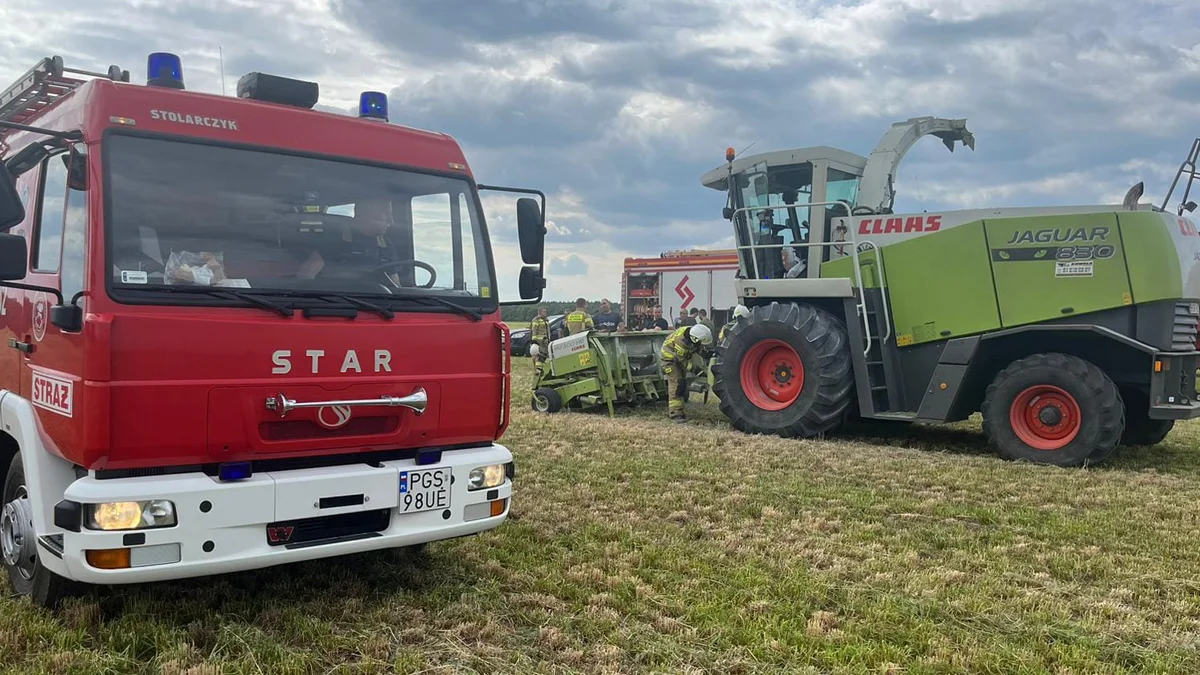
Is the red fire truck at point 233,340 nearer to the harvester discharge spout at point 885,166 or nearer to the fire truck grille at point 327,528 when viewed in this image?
the fire truck grille at point 327,528

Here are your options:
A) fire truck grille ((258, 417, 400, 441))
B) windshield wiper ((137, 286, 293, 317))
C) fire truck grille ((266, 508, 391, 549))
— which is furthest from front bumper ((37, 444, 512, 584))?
windshield wiper ((137, 286, 293, 317))

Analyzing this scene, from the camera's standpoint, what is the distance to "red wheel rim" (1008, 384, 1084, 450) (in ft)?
24.6

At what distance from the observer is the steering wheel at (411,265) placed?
4.06m

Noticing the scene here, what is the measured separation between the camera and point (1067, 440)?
7477mm

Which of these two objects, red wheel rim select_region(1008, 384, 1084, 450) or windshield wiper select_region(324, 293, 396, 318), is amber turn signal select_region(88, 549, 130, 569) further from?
red wheel rim select_region(1008, 384, 1084, 450)

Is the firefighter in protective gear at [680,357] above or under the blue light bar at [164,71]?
under

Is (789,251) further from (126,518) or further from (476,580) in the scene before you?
(126,518)

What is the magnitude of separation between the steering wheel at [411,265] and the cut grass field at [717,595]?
4.77 ft

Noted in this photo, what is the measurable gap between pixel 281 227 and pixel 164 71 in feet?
3.22

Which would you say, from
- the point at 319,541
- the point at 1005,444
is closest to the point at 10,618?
the point at 319,541

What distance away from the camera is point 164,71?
4027 mm

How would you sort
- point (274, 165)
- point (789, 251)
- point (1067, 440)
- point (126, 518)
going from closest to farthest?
point (126, 518), point (274, 165), point (1067, 440), point (789, 251)

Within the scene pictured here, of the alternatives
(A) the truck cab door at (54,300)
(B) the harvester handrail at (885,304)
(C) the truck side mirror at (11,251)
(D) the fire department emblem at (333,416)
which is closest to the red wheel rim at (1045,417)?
(B) the harvester handrail at (885,304)

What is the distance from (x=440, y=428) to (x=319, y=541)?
71cm
